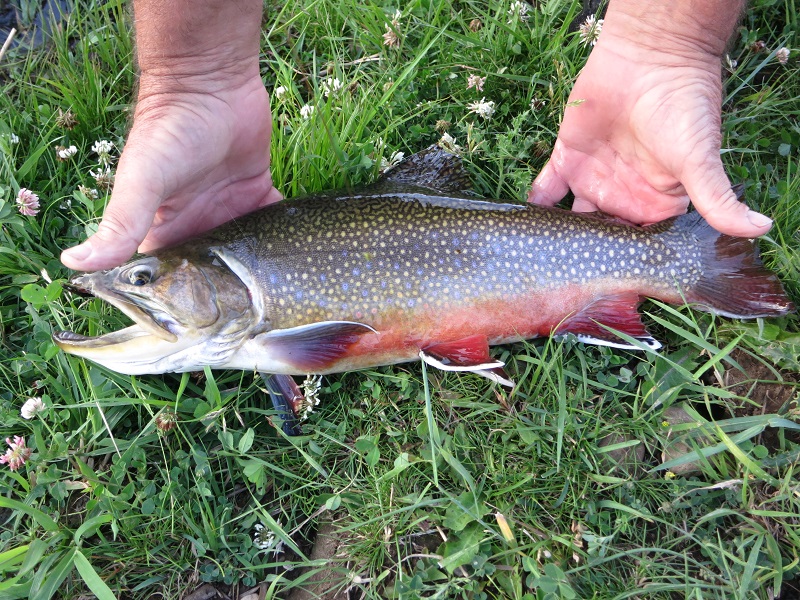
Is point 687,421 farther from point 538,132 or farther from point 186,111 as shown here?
point 186,111

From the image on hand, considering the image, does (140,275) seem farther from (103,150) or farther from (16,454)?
(103,150)

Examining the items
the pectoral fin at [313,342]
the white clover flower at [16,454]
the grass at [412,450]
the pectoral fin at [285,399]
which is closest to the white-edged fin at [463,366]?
the grass at [412,450]

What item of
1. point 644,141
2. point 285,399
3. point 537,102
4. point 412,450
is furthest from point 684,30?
point 285,399

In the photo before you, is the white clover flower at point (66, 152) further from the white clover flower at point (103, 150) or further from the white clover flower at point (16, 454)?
the white clover flower at point (16, 454)

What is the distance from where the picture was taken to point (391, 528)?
10.0 ft

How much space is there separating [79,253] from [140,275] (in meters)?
0.47

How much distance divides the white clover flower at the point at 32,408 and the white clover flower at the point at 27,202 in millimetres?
1238

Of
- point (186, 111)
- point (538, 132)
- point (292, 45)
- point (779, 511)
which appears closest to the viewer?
point (779, 511)

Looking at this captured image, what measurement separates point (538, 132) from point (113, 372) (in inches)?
127

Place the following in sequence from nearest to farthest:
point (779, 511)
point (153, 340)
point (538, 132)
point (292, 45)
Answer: point (779, 511)
point (153, 340)
point (538, 132)
point (292, 45)

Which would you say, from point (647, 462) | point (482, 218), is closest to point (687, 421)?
point (647, 462)

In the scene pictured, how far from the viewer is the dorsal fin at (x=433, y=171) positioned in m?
3.60

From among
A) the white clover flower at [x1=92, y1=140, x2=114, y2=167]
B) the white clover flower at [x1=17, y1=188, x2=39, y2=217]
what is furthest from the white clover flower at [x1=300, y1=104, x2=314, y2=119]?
the white clover flower at [x1=17, y1=188, x2=39, y2=217]

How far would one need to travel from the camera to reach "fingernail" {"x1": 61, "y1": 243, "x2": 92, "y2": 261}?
256 centimetres
